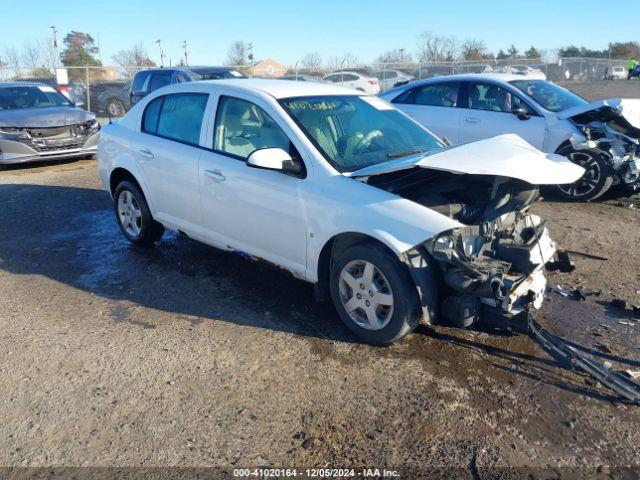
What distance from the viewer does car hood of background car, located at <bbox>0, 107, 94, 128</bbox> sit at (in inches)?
416

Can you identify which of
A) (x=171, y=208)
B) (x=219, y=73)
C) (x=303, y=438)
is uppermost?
(x=219, y=73)

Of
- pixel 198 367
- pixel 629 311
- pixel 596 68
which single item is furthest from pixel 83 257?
pixel 596 68

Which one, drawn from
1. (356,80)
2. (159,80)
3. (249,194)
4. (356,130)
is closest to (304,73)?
(356,80)

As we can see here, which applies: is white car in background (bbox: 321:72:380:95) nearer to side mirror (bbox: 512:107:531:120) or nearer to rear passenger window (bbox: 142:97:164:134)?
side mirror (bbox: 512:107:531:120)

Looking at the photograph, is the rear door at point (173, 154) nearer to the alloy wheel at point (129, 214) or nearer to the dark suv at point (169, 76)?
the alloy wheel at point (129, 214)

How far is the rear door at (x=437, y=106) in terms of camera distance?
931cm

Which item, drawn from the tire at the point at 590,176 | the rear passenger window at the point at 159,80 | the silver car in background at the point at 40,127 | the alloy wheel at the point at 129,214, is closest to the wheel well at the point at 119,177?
the alloy wheel at the point at 129,214

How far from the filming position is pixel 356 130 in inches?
187

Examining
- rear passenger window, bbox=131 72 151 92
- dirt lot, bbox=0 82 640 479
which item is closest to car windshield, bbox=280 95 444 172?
dirt lot, bbox=0 82 640 479

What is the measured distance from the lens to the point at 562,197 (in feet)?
26.8

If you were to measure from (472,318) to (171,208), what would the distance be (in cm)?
311

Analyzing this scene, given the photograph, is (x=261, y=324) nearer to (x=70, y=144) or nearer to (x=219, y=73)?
(x=70, y=144)

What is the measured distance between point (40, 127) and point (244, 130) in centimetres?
760

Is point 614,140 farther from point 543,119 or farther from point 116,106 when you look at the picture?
point 116,106
